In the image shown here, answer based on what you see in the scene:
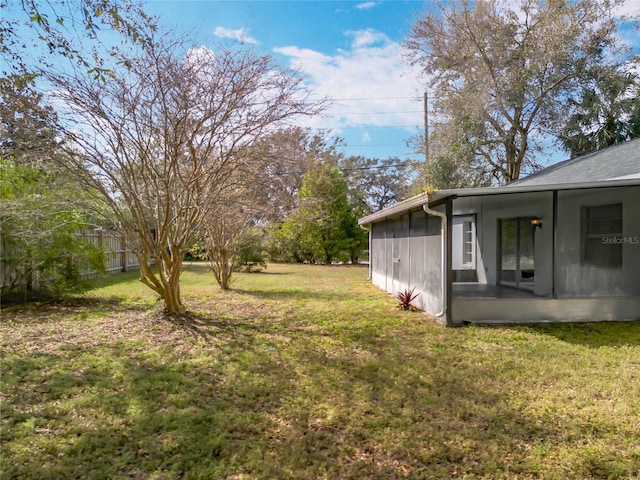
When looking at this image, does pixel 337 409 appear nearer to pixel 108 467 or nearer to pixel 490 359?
pixel 108 467

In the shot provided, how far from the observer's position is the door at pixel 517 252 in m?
8.05

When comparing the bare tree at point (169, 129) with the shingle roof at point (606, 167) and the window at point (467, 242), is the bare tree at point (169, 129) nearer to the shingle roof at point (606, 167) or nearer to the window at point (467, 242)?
the shingle roof at point (606, 167)

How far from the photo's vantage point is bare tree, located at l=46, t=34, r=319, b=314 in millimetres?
5660

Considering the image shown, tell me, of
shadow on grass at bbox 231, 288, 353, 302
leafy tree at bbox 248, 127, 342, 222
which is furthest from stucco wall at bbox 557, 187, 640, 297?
shadow on grass at bbox 231, 288, 353, 302

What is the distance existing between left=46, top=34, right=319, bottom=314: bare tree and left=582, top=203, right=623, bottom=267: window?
5.15 meters

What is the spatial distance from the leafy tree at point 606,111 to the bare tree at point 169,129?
43.7ft

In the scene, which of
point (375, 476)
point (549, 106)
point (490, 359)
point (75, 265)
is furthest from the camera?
point (549, 106)

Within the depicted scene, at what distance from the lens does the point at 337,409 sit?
3461 millimetres

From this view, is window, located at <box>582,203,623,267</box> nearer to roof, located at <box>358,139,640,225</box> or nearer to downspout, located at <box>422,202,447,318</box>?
roof, located at <box>358,139,640,225</box>

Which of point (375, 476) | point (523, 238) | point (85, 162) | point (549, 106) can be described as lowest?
point (375, 476)

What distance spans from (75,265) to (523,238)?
945 centimetres

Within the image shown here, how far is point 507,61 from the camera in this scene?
15.4m

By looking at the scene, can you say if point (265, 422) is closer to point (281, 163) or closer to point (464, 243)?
point (281, 163)

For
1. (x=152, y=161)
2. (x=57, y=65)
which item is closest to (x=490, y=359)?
(x=152, y=161)
